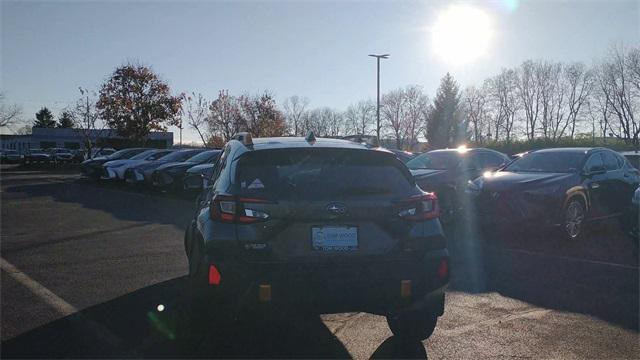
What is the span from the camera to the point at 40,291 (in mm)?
6113

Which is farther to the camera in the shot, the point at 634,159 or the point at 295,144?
the point at 634,159

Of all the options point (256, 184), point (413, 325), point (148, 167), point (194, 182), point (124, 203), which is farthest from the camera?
point (148, 167)

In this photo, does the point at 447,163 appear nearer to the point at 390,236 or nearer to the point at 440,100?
the point at 390,236

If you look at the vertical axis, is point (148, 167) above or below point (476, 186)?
below

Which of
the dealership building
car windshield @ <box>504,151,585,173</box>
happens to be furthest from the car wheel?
Result: the dealership building

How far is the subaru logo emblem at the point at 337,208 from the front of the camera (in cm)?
395

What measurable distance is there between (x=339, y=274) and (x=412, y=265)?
1.84 feet

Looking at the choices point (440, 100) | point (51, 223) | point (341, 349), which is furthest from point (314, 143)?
point (440, 100)

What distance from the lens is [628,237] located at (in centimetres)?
1002

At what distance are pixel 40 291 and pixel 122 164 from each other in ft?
60.3

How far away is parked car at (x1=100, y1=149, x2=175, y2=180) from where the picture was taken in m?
23.3

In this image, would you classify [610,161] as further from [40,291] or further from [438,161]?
[40,291]

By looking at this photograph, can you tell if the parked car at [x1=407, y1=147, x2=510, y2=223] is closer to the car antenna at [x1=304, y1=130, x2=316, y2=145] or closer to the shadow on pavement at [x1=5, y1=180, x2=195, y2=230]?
the shadow on pavement at [x1=5, y1=180, x2=195, y2=230]

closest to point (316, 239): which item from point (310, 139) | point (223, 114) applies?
point (310, 139)
